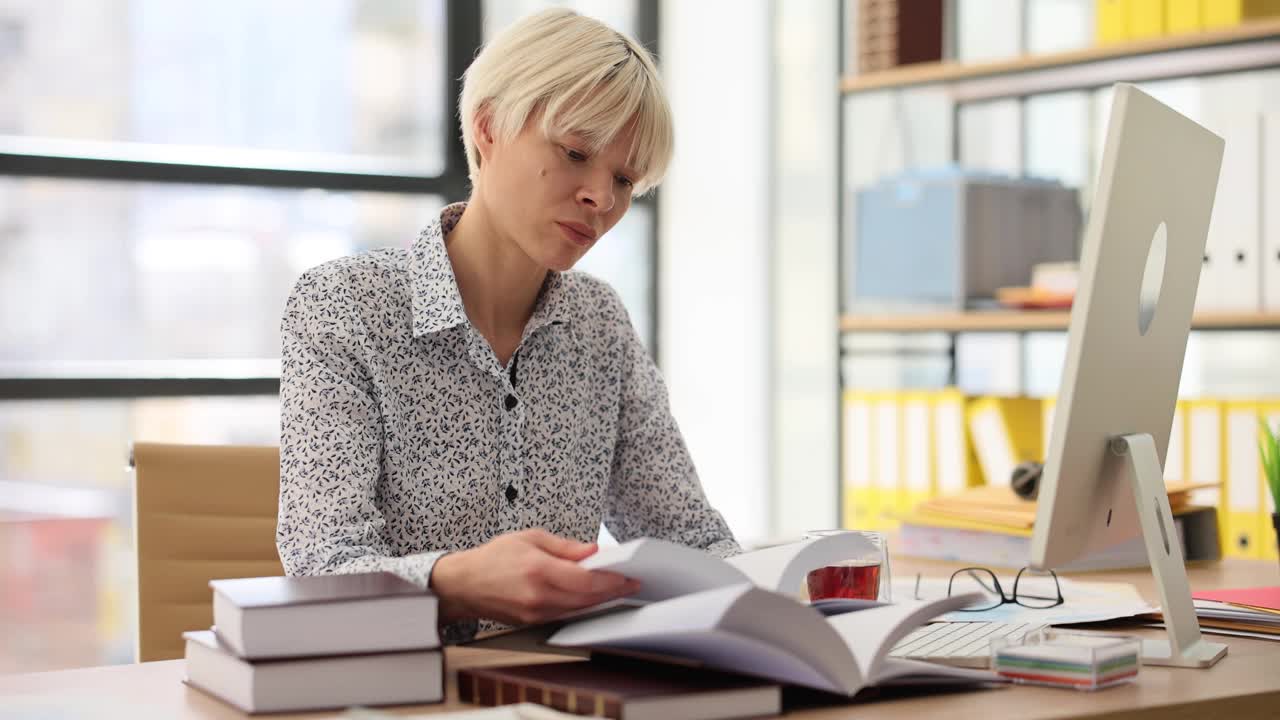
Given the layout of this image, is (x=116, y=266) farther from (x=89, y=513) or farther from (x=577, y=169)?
(x=577, y=169)

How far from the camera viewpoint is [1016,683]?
1.12 meters

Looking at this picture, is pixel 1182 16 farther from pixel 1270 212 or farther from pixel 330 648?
pixel 330 648

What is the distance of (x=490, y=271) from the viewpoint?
62.6 inches

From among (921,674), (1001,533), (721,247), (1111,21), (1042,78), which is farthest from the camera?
(721,247)

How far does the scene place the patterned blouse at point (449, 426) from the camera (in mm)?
1343

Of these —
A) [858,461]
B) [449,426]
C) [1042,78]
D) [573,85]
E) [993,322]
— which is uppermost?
[1042,78]

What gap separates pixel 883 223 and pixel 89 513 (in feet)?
6.57

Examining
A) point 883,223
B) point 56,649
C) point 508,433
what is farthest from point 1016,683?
point 56,649

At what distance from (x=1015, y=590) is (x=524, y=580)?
63cm

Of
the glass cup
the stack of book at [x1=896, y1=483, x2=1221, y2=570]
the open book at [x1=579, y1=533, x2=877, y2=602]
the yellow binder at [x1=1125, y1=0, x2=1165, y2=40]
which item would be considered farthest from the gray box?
the open book at [x1=579, y1=533, x2=877, y2=602]

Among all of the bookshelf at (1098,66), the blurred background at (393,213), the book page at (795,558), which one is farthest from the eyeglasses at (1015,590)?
the bookshelf at (1098,66)

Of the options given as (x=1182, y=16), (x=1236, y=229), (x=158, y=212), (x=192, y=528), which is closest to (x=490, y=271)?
(x=192, y=528)

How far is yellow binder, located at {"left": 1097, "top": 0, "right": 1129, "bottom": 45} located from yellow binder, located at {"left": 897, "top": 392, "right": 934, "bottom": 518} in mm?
861

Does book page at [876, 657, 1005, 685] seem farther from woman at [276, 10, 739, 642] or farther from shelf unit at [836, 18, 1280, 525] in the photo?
shelf unit at [836, 18, 1280, 525]
